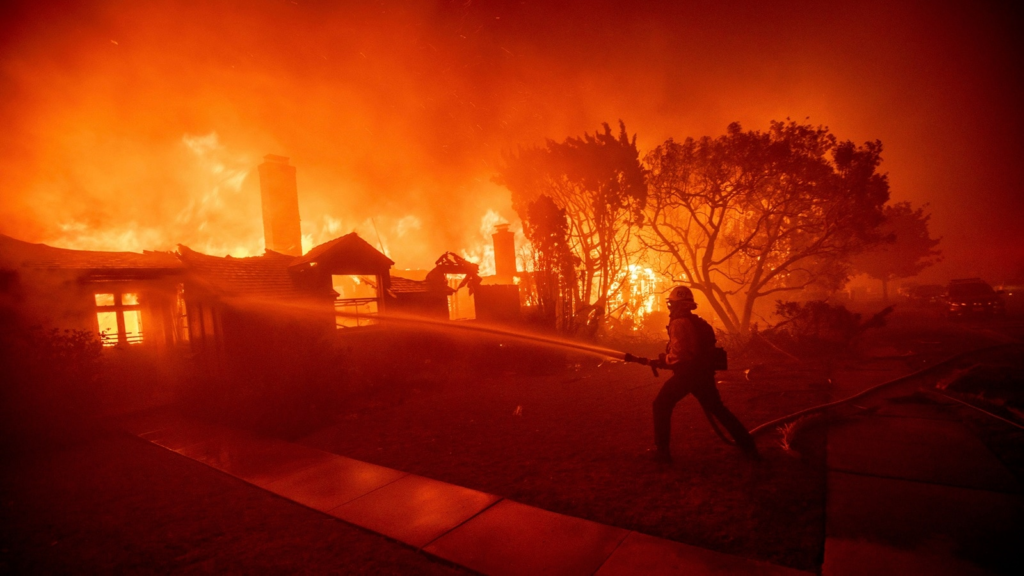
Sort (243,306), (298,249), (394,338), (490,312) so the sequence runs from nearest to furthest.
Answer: (243,306) → (394,338) → (490,312) → (298,249)

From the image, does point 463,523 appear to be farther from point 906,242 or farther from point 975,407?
point 906,242

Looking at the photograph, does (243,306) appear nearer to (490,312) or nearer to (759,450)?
(490,312)

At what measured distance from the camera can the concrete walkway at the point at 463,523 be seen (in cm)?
347

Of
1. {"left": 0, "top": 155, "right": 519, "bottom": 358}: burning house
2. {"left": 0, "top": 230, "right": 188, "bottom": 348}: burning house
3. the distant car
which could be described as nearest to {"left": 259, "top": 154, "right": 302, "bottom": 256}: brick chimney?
{"left": 0, "top": 155, "right": 519, "bottom": 358}: burning house

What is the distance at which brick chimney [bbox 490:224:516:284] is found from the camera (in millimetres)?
22203

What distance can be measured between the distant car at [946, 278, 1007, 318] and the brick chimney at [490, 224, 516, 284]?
75.1 feet

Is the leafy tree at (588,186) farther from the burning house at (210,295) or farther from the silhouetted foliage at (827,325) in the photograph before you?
the silhouetted foliage at (827,325)

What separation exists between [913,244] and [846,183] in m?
38.9

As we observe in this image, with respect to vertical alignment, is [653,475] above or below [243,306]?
below

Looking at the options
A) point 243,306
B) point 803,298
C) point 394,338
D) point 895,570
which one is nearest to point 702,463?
point 895,570

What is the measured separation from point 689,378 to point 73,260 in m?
16.2

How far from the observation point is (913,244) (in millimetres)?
43781

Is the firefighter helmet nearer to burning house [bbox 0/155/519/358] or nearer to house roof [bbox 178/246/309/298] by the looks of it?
burning house [bbox 0/155/519/358]

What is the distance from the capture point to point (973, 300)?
21.9 metres
